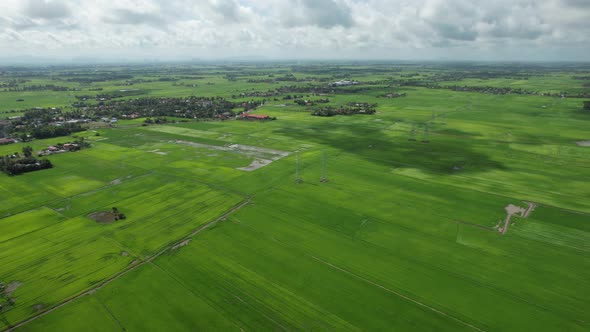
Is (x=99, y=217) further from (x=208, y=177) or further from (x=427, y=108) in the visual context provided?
(x=427, y=108)

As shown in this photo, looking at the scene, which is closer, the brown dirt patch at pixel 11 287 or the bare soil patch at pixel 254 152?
the brown dirt patch at pixel 11 287

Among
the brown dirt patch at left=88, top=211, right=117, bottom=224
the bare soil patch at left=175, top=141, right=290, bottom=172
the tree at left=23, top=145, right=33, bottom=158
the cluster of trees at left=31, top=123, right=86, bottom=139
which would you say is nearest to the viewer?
the brown dirt patch at left=88, top=211, right=117, bottom=224

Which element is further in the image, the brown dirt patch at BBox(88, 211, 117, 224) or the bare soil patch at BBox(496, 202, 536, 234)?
the brown dirt patch at BBox(88, 211, 117, 224)

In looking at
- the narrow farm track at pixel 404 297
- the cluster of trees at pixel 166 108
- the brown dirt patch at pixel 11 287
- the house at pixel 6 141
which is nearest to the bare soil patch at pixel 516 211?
the narrow farm track at pixel 404 297

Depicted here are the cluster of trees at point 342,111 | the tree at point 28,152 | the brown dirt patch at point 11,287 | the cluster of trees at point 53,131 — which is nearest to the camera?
the brown dirt patch at point 11,287

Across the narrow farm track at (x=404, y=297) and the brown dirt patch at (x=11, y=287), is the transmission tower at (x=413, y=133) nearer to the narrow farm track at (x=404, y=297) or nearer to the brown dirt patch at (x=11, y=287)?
the narrow farm track at (x=404, y=297)

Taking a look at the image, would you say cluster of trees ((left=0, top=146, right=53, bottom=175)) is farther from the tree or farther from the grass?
the tree

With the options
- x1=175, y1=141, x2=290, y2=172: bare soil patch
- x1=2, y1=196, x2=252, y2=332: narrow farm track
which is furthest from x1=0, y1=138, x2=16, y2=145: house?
x1=2, y1=196, x2=252, y2=332: narrow farm track
